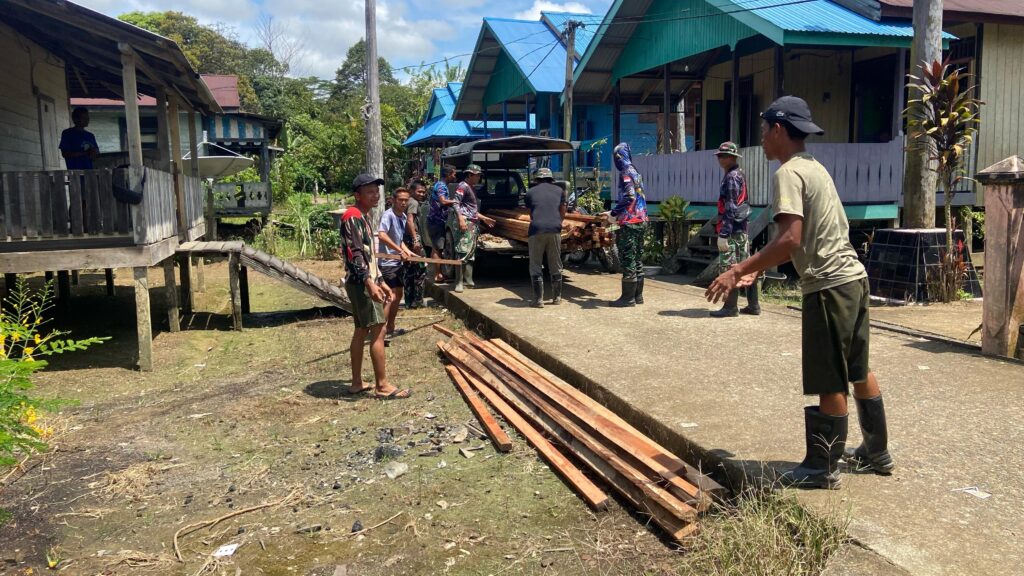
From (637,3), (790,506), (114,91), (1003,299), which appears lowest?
(790,506)

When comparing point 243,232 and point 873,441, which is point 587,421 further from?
point 243,232

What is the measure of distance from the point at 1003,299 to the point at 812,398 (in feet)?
7.26

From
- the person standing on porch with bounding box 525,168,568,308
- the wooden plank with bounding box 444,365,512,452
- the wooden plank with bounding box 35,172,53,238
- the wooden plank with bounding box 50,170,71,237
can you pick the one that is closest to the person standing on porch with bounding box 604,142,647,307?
the person standing on porch with bounding box 525,168,568,308

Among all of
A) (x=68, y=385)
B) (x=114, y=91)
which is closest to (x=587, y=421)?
(x=68, y=385)

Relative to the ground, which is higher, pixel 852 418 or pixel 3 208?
pixel 3 208

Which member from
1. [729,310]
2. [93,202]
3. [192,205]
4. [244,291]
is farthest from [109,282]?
[729,310]

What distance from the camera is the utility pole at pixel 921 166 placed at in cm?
935

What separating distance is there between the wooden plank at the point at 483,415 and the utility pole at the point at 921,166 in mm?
6687

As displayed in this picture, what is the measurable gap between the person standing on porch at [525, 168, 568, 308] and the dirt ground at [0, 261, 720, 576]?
6.28 feet

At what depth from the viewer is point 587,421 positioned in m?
4.78

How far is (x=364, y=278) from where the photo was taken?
20.1 ft

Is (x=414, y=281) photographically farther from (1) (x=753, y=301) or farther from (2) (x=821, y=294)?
(2) (x=821, y=294)

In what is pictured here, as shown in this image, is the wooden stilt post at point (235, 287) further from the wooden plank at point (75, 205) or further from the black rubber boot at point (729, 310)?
the black rubber boot at point (729, 310)

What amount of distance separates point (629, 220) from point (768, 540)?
579 centimetres
